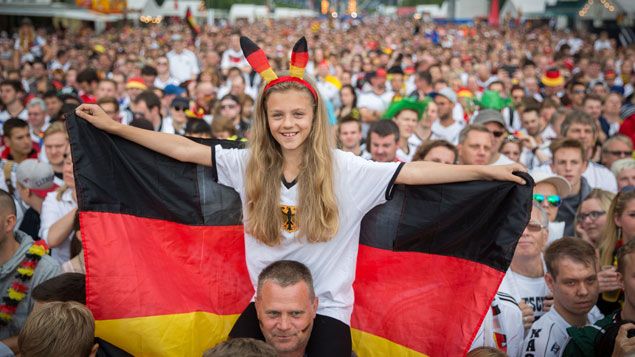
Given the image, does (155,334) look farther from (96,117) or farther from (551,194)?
(551,194)

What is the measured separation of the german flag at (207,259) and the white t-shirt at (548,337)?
2.04ft

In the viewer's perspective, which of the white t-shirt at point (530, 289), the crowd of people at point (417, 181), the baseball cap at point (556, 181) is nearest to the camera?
the crowd of people at point (417, 181)

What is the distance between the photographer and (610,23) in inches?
1534

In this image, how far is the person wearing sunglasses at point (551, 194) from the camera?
5.56m

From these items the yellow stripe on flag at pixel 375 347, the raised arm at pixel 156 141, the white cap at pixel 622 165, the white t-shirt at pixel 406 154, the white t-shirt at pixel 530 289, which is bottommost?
the yellow stripe on flag at pixel 375 347

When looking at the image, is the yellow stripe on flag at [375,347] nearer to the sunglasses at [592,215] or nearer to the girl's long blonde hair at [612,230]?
the girl's long blonde hair at [612,230]

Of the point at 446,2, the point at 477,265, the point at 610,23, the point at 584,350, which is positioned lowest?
the point at 584,350

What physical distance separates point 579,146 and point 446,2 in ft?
256

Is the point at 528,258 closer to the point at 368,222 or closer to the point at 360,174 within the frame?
the point at 368,222

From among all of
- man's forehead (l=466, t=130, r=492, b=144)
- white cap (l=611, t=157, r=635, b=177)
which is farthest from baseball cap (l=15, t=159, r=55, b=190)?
white cap (l=611, t=157, r=635, b=177)

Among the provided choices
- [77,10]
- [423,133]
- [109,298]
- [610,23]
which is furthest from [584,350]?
[77,10]

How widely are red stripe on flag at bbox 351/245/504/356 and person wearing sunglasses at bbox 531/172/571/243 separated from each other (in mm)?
2017

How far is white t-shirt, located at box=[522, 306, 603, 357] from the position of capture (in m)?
3.92

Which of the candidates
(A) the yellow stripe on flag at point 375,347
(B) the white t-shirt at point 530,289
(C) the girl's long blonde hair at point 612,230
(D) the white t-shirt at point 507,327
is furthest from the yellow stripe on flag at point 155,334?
(C) the girl's long blonde hair at point 612,230
